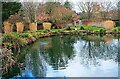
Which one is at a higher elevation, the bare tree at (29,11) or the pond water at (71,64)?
the bare tree at (29,11)

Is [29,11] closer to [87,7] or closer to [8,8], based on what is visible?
[8,8]

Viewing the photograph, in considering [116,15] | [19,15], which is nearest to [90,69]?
[19,15]

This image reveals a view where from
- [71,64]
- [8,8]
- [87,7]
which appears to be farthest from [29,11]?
[71,64]

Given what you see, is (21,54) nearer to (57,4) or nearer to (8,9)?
(8,9)

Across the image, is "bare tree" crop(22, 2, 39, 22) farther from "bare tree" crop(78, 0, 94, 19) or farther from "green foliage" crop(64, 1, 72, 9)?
"bare tree" crop(78, 0, 94, 19)

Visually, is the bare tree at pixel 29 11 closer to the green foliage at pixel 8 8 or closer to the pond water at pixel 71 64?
the green foliage at pixel 8 8

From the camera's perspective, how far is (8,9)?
11508mm

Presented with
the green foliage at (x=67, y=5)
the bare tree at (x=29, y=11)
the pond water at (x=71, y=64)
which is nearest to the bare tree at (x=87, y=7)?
the green foliage at (x=67, y=5)

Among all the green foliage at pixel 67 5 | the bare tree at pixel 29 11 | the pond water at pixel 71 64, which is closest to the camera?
the pond water at pixel 71 64

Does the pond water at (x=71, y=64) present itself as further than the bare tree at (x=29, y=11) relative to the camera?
No

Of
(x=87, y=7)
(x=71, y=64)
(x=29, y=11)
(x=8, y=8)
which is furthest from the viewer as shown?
(x=87, y=7)

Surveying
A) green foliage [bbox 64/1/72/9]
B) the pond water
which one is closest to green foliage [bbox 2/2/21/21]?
the pond water

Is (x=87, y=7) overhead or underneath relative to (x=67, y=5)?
underneath

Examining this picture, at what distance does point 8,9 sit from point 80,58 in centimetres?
526
